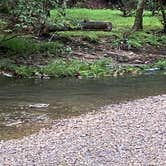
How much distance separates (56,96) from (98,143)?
6121 mm

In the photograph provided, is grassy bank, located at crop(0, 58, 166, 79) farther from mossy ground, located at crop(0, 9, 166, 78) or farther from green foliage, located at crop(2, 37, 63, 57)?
green foliage, located at crop(2, 37, 63, 57)

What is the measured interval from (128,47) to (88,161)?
1584 cm

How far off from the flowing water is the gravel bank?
0.78m

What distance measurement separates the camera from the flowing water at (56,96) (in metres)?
12.5

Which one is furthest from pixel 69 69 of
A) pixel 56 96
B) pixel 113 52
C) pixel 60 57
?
pixel 113 52

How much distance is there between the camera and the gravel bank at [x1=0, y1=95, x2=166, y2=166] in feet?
28.8

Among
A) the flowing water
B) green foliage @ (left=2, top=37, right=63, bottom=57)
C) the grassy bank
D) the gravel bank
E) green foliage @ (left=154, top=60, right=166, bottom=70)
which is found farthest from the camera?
green foliage @ (left=154, top=60, right=166, bottom=70)

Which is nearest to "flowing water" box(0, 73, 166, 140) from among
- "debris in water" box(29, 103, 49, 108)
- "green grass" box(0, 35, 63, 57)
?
"debris in water" box(29, 103, 49, 108)

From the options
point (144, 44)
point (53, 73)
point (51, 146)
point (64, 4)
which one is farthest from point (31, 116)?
point (144, 44)

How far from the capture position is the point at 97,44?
2416cm

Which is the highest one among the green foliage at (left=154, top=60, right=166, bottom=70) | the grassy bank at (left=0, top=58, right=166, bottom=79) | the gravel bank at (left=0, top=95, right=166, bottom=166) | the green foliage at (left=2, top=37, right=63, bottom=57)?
the gravel bank at (left=0, top=95, right=166, bottom=166)

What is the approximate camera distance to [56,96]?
15.8 meters

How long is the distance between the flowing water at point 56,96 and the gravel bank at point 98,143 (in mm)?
779

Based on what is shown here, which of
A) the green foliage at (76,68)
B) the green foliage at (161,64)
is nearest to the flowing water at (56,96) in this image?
the green foliage at (76,68)
